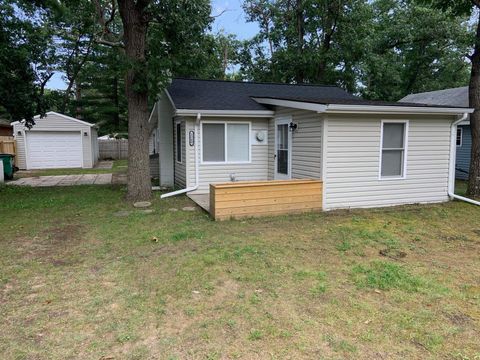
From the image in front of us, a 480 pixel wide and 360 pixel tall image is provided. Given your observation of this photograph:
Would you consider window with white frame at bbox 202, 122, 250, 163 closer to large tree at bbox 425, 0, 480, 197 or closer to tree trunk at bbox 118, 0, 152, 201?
tree trunk at bbox 118, 0, 152, 201

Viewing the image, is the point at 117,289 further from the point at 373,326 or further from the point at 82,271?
the point at 373,326

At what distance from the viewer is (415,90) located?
82.8 ft

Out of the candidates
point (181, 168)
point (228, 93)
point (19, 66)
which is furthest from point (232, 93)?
point (19, 66)

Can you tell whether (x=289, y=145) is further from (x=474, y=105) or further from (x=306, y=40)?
(x=306, y=40)

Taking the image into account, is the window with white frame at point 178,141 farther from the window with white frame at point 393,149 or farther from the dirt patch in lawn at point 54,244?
the window with white frame at point 393,149

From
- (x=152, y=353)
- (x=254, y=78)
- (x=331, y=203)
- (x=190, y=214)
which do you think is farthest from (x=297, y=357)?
(x=254, y=78)

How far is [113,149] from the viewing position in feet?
83.1

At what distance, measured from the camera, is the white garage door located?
1884cm

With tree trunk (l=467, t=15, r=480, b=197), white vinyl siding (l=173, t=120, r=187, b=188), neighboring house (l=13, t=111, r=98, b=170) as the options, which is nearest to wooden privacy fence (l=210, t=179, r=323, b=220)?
white vinyl siding (l=173, t=120, r=187, b=188)

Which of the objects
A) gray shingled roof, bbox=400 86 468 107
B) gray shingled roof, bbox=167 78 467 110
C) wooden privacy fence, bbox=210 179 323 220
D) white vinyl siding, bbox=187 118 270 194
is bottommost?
wooden privacy fence, bbox=210 179 323 220

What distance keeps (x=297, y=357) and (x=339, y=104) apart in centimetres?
Answer: 547

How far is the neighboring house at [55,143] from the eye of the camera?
18.7 m

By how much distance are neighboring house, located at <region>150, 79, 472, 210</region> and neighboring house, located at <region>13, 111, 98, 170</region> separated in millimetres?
10404

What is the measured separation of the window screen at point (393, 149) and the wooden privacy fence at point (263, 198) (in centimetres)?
179
